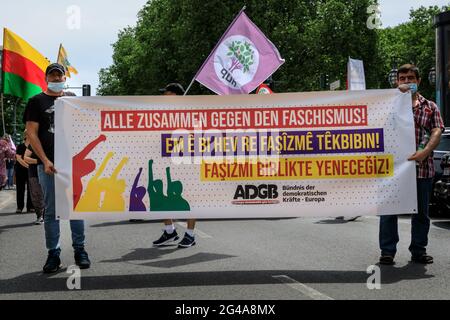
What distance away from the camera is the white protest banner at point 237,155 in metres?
6.81

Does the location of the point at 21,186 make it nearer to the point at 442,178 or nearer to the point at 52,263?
the point at 442,178

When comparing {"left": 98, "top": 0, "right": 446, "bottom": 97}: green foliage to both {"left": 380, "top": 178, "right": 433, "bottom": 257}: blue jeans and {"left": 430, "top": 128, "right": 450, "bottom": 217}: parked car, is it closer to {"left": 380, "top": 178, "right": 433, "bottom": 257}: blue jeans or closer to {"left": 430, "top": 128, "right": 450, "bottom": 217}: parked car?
{"left": 430, "top": 128, "right": 450, "bottom": 217}: parked car

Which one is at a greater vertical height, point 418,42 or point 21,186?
point 418,42

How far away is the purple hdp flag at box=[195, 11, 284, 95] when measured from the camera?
11.8 metres

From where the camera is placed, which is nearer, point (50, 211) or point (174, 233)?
point (50, 211)

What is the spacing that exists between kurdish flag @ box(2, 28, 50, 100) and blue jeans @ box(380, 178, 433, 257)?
6.03 meters

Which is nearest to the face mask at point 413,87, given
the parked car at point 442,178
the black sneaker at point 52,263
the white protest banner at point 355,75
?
the black sneaker at point 52,263

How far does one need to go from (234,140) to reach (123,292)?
6.39 feet

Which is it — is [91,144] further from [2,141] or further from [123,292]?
[2,141]

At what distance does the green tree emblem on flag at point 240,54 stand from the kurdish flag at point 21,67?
3.13 metres

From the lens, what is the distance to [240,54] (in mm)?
11828

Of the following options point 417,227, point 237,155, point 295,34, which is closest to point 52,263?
point 237,155

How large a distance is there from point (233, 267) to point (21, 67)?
5.23m

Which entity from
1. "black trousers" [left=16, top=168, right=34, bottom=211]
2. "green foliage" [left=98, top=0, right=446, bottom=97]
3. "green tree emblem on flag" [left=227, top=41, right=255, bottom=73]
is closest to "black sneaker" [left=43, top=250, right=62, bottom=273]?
"green tree emblem on flag" [left=227, top=41, right=255, bottom=73]
